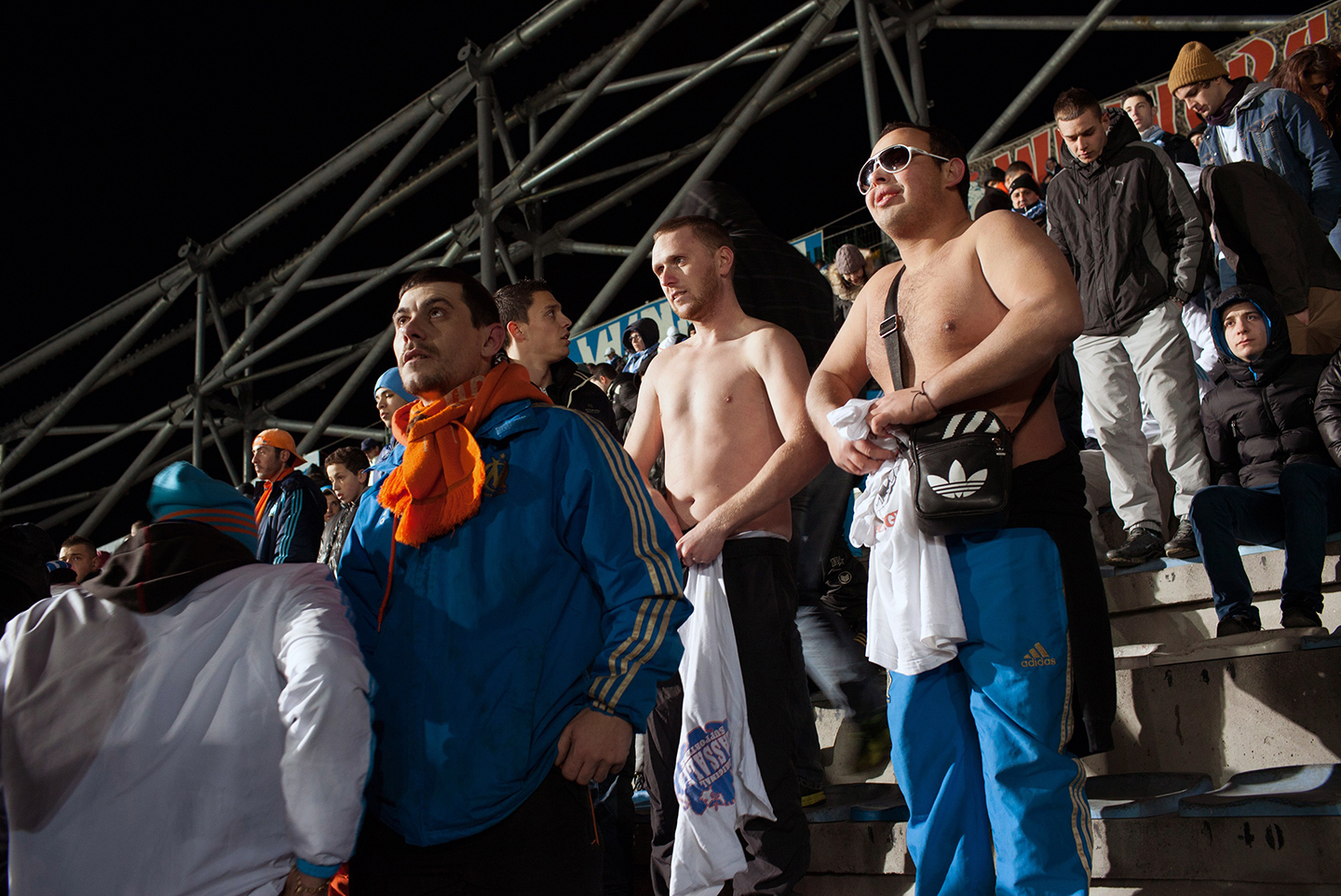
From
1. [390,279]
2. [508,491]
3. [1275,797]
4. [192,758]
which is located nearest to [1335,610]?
[1275,797]

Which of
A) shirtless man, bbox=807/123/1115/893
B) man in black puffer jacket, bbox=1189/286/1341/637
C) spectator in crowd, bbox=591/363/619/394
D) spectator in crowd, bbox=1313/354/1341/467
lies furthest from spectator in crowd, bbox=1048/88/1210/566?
spectator in crowd, bbox=591/363/619/394

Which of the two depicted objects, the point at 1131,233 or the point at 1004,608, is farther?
the point at 1131,233

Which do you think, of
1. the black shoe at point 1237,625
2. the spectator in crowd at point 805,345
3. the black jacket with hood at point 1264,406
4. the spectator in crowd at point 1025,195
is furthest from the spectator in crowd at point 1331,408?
the spectator in crowd at point 1025,195

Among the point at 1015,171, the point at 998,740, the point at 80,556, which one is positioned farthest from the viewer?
the point at 80,556

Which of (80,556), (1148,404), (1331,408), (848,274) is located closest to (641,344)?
(848,274)

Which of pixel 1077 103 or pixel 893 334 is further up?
pixel 1077 103

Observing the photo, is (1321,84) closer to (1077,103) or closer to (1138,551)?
(1077,103)

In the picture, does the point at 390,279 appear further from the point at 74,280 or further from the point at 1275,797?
the point at 1275,797

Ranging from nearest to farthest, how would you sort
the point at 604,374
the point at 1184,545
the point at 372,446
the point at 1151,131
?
the point at 1184,545 → the point at 1151,131 → the point at 604,374 → the point at 372,446

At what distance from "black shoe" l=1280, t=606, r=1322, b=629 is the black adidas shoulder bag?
1685mm

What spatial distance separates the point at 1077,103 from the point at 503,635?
168 inches

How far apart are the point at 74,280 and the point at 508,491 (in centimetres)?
1599

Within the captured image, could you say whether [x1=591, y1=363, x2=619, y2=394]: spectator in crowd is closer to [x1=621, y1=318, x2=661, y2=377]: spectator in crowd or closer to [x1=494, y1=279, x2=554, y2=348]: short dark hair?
[x1=621, y1=318, x2=661, y2=377]: spectator in crowd

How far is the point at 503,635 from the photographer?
1949 millimetres
